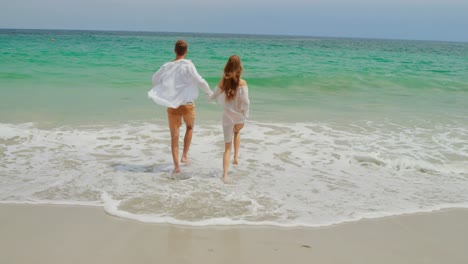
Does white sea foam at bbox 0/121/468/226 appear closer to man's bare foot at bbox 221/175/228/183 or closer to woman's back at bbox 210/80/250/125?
man's bare foot at bbox 221/175/228/183

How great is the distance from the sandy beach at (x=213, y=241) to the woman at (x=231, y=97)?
1.72 metres

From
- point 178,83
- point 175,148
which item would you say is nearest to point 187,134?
point 175,148

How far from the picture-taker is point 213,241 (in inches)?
147

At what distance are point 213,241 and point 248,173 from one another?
2242mm

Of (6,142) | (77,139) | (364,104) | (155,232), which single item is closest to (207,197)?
(155,232)

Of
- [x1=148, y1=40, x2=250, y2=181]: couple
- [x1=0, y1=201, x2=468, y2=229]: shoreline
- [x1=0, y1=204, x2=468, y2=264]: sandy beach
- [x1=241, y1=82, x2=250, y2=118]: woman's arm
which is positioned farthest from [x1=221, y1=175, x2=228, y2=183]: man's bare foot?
[x1=0, y1=204, x2=468, y2=264]: sandy beach

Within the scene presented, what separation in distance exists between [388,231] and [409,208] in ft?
2.55

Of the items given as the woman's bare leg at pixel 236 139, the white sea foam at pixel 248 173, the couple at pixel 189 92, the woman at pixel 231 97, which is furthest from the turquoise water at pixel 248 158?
the couple at pixel 189 92

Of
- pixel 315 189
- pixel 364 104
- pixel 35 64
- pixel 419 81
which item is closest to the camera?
pixel 315 189

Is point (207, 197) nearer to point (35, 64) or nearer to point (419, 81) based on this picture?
point (419, 81)

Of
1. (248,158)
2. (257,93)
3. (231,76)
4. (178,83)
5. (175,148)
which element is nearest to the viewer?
(231,76)

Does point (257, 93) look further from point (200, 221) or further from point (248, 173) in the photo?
Answer: point (200, 221)

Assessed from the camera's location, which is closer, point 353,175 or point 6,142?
point 353,175

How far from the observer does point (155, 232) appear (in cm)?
389
